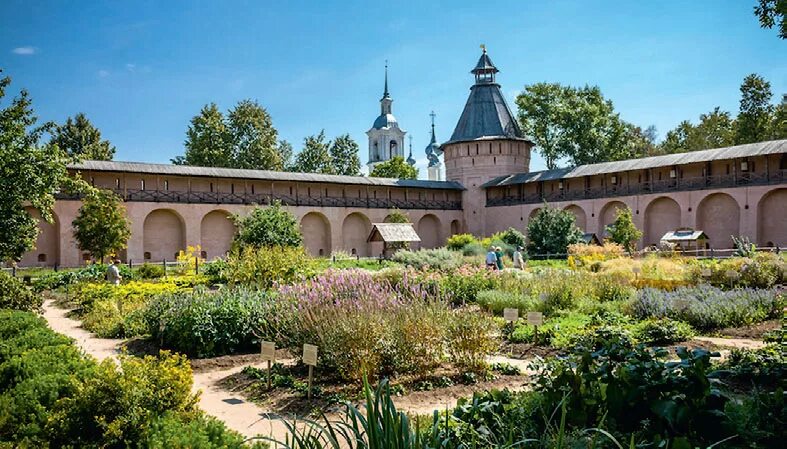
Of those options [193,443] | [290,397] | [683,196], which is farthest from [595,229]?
[193,443]

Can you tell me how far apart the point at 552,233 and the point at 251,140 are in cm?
2332

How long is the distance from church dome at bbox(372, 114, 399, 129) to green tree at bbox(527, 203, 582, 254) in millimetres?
40758

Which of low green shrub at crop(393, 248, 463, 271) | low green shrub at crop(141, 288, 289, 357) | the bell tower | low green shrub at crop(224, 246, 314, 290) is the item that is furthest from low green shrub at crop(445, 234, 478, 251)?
the bell tower

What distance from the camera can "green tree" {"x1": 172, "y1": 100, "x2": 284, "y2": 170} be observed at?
38.8 meters

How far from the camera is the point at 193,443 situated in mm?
3082

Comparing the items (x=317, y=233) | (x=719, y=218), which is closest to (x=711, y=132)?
(x=719, y=218)

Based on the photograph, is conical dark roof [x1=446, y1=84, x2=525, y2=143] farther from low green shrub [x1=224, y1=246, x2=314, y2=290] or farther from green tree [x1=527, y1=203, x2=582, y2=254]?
low green shrub [x1=224, y1=246, x2=314, y2=290]

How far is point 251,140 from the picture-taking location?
40.8 m

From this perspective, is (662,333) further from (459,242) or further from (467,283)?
(459,242)

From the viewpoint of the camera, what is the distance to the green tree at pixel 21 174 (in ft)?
40.3

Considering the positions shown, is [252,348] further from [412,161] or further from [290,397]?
[412,161]

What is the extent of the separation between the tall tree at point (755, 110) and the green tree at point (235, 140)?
29432mm

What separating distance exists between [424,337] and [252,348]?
10.2ft

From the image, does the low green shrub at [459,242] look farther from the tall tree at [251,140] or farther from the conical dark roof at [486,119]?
the tall tree at [251,140]
